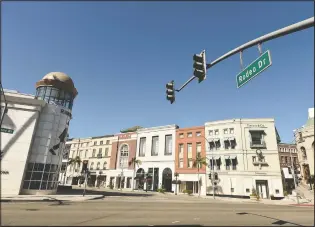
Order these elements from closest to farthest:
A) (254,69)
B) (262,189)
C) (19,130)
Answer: (254,69) → (19,130) → (262,189)

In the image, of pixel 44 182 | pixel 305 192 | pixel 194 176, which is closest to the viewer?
pixel 305 192

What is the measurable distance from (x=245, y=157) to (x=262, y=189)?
6.71m

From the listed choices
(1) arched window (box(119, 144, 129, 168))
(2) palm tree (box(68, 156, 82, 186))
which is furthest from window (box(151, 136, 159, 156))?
(2) palm tree (box(68, 156, 82, 186))

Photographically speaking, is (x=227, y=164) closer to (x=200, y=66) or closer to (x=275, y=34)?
(x=200, y=66)

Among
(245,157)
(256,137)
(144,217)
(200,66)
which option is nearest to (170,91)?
(200,66)

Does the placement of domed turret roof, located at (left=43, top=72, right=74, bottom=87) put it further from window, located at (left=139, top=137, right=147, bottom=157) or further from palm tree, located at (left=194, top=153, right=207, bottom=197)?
window, located at (left=139, top=137, right=147, bottom=157)

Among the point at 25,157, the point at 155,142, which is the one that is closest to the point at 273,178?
the point at 155,142

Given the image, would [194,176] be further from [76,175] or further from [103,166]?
[76,175]

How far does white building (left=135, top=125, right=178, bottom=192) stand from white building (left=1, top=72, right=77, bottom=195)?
95.4 feet

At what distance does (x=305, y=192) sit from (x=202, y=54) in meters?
5.49

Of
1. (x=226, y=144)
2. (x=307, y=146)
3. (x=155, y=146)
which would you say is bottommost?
(x=307, y=146)

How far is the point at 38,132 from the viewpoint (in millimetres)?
30188

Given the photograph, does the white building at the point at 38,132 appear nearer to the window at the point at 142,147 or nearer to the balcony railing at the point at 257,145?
the window at the point at 142,147

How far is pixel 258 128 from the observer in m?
46.5
